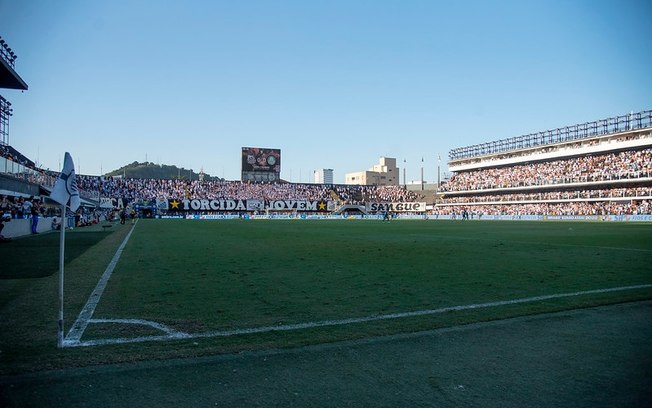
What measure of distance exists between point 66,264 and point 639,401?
44.9 ft

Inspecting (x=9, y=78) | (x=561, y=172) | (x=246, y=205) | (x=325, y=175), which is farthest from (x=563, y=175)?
(x=325, y=175)

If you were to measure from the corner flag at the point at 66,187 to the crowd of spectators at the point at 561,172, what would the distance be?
70.6m

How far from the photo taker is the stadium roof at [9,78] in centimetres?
2673

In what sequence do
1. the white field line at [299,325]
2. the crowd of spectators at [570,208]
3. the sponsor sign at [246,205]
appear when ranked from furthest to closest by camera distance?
the sponsor sign at [246,205]
the crowd of spectators at [570,208]
the white field line at [299,325]

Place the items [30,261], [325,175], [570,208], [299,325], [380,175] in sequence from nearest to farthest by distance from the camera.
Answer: [299,325] < [30,261] < [570,208] < [380,175] < [325,175]

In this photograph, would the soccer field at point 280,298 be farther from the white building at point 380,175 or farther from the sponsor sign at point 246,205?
the white building at point 380,175

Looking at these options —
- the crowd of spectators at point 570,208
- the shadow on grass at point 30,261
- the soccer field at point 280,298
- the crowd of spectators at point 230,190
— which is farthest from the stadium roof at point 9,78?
the crowd of spectators at point 570,208

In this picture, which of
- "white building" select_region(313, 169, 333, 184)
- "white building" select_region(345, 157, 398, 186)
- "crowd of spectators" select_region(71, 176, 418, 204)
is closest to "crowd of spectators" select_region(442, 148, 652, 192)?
"crowd of spectators" select_region(71, 176, 418, 204)

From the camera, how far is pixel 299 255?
15.2 meters

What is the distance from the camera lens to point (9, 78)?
2870 cm

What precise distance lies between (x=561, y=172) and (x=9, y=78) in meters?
76.2

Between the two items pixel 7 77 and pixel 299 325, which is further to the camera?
pixel 7 77

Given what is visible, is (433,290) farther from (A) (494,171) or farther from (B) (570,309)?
(A) (494,171)

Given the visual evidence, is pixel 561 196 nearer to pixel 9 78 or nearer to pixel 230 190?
pixel 230 190
